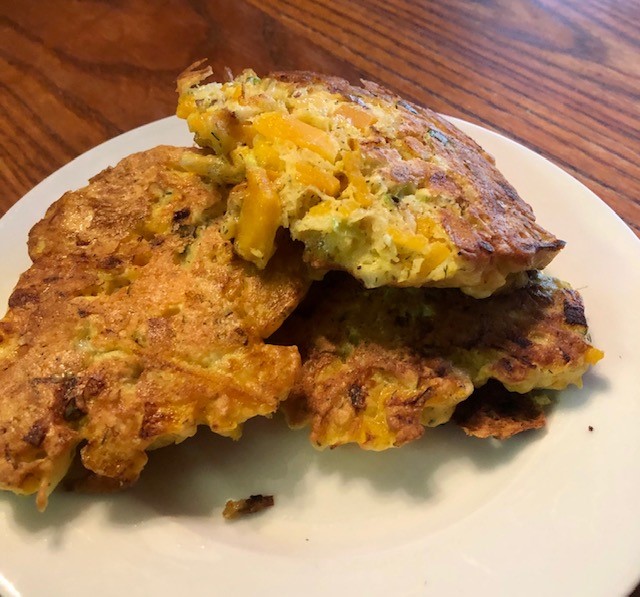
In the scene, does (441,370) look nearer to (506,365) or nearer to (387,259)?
(506,365)

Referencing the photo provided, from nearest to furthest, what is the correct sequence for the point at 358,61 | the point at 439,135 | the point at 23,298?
1. the point at 23,298
2. the point at 439,135
3. the point at 358,61

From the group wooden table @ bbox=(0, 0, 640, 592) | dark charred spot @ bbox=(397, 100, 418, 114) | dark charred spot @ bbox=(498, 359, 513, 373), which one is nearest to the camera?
dark charred spot @ bbox=(498, 359, 513, 373)

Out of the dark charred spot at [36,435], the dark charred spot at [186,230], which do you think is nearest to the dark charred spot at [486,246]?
the dark charred spot at [186,230]

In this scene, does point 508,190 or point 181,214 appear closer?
point 181,214

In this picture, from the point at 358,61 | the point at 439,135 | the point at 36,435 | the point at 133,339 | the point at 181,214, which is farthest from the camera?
the point at 358,61

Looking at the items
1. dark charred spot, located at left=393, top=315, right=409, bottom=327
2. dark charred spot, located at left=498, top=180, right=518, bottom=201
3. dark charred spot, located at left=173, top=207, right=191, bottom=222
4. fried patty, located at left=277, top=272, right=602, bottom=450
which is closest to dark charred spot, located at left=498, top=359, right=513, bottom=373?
fried patty, located at left=277, top=272, right=602, bottom=450

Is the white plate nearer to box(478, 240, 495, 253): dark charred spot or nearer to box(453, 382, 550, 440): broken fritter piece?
box(453, 382, 550, 440): broken fritter piece

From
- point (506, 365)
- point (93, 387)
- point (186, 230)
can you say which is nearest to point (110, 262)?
point (186, 230)

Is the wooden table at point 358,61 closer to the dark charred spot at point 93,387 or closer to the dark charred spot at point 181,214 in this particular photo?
the dark charred spot at point 181,214
